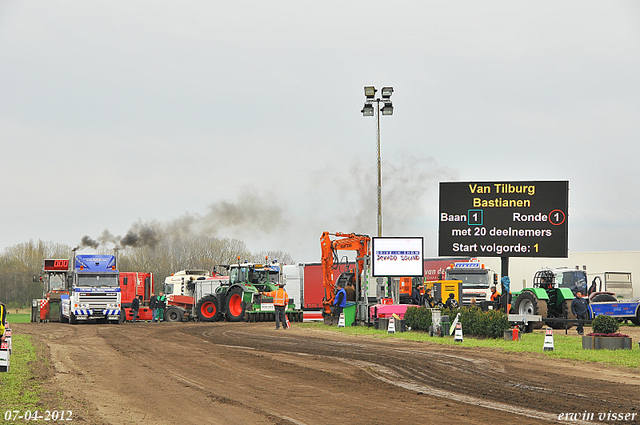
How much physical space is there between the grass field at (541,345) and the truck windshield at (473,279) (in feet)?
A: 23.2

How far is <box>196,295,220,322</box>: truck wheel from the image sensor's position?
35250mm

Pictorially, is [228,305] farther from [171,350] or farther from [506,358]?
[506,358]

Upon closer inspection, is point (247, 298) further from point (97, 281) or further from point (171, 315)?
point (97, 281)

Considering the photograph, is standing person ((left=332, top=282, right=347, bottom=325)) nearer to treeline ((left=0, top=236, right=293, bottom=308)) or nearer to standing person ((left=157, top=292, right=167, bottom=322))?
standing person ((left=157, top=292, right=167, bottom=322))

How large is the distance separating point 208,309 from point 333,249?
913 cm

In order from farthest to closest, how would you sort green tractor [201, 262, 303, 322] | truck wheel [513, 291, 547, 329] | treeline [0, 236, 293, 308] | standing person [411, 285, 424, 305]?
treeline [0, 236, 293, 308]
green tractor [201, 262, 303, 322]
standing person [411, 285, 424, 305]
truck wheel [513, 291, 547, 329]

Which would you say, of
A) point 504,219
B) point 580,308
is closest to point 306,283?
point 504,219

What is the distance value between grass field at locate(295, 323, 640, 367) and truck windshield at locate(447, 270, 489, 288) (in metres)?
7.06

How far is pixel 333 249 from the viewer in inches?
1187

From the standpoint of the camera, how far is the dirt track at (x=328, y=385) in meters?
8.68

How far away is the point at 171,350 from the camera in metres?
17.7

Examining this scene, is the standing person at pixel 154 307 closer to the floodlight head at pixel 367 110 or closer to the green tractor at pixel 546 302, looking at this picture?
the floodlight head at pixel 367 110

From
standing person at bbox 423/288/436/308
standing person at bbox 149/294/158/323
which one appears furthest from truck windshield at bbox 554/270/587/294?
standing person at bbox 149/294/158/323

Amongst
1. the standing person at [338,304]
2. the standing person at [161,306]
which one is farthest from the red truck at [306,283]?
the standing person at [338,304]
